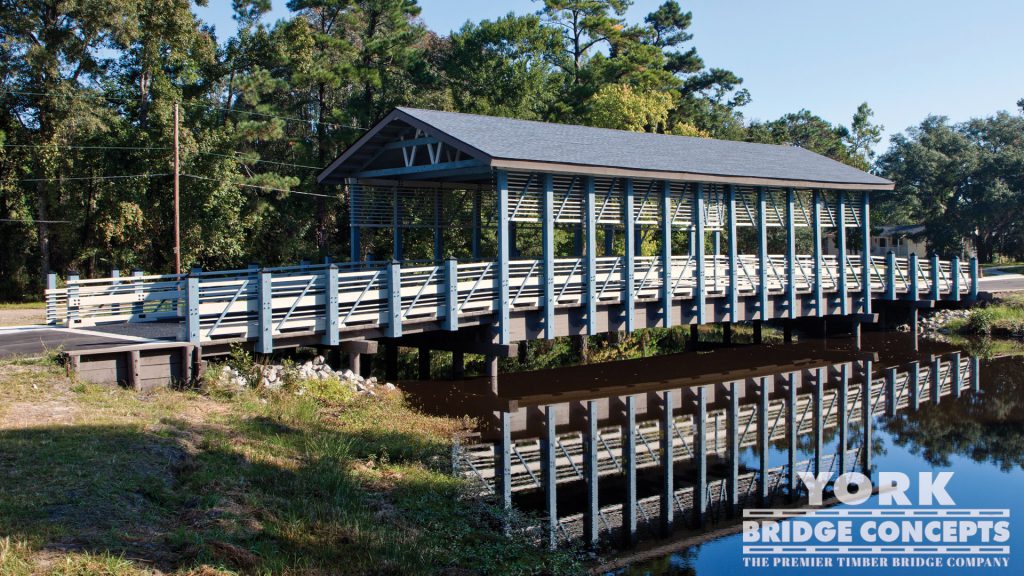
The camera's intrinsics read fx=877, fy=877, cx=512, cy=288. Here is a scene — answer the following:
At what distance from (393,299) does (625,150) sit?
7731 millimetres

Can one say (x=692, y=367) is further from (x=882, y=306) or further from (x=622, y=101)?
(x=622, y=101)

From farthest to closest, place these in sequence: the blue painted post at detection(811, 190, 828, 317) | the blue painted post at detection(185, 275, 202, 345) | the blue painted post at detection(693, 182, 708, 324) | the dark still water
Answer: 1. the blue painted post at detection(811, 190, 828, 317)
2. the blue painted post at detection(693, 182, 708, 324)
3. the blue painted post at detection(185, 275, 202, 345)
4. the dark still water

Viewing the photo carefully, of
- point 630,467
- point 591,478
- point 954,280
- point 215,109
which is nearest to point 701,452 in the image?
point 630,467

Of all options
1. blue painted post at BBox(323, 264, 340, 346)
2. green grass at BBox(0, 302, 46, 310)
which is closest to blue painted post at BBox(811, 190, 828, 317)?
blue painted post at BBox(323, 264, 340, 346)

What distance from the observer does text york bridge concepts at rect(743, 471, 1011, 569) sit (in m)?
10.0

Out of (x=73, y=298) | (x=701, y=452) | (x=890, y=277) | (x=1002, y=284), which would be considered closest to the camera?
(x=701, y=452)

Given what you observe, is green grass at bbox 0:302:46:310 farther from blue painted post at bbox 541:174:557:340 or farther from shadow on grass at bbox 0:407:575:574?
shadow on grass at bbox 0:407:575:574

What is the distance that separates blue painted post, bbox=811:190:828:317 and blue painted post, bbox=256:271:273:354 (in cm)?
1594

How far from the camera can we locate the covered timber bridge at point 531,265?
1562 cm

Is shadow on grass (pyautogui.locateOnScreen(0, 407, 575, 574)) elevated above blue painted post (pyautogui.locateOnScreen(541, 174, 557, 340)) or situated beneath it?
situated beneath

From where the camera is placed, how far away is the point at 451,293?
1717 cm

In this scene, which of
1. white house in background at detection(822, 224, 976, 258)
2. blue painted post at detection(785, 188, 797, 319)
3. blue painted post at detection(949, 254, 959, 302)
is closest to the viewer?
blue painted post at detection(785, 188, 797, 319)

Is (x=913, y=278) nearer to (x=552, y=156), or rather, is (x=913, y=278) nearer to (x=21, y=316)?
(x=552, y=156)

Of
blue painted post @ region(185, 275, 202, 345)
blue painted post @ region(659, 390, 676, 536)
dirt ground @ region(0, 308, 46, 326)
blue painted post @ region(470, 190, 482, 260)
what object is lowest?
blue painted post @ region(659, 390, 676, 536)
